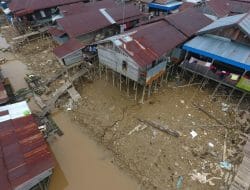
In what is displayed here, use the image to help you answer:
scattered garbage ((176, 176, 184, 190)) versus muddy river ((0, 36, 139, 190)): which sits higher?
scattered garbage ((176, 176, 184, 190))

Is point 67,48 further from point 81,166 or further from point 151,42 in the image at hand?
point 81,166

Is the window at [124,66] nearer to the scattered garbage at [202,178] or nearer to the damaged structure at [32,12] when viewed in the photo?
the scattered garbage at [202,178]

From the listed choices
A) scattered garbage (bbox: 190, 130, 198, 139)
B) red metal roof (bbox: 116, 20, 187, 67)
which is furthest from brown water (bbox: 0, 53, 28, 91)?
scattered garbage (bbox: 190, 130, 198, 139)

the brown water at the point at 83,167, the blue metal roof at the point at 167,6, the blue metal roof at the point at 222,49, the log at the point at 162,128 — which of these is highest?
the blue metal roof at the point at 167,6

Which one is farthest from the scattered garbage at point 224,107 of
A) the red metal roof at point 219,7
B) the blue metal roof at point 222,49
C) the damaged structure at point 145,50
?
the red metal roof at point 219,7

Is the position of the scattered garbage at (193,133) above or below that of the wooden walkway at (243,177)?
below

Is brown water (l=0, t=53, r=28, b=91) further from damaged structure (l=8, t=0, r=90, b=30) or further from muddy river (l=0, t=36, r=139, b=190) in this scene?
muddy river (l=0, t=36, r=139, b=190)
